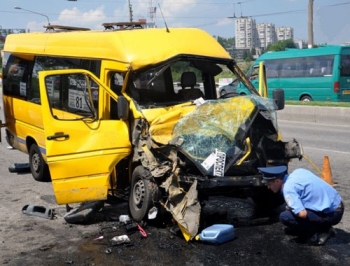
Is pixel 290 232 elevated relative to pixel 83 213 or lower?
lower

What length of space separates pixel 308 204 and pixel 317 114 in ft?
44.8

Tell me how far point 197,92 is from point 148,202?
2245 millimetres

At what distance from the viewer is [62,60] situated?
9.32 m

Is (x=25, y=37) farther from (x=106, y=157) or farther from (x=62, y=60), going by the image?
(x=106, y=157)

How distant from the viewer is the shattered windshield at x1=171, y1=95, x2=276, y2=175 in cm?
638

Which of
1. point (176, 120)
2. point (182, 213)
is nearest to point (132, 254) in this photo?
point (182, 213)

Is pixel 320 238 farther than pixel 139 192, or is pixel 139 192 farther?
pixel 139 192

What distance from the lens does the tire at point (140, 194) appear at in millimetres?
6641

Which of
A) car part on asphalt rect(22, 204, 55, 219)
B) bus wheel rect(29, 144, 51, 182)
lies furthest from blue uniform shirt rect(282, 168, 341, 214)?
bus wheel rect(29, 144, 51, 182)

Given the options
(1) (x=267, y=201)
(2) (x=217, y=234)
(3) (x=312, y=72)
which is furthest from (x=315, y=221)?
(3) (x=312, y=72)

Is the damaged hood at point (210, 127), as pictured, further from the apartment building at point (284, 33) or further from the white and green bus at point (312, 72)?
the apartment building at point (284, 33)

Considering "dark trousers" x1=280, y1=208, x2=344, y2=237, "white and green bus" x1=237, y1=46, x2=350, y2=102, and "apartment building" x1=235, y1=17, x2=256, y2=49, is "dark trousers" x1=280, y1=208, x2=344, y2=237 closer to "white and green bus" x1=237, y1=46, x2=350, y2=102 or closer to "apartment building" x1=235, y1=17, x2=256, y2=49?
"white and green bus" x1=237, y1=46, x2=350, y2=102

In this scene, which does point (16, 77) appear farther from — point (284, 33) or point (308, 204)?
point (284, 33)

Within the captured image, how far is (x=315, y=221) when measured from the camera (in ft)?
19.6
